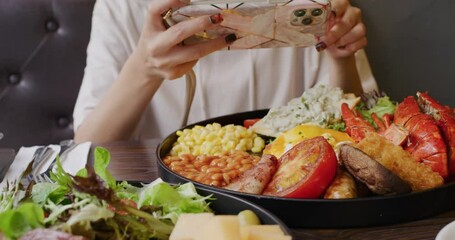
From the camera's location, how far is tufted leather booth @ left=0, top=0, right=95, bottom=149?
7.37 ft

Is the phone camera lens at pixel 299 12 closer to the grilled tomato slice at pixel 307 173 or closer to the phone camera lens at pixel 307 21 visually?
the phone camera lens at pixel 307 21

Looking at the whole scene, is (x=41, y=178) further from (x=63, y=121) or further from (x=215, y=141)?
(x=63, y=121)

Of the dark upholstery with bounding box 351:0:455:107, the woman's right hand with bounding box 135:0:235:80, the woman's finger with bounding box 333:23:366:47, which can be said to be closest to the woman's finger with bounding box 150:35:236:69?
the woman's right hand with bounding box 135:0:235:80

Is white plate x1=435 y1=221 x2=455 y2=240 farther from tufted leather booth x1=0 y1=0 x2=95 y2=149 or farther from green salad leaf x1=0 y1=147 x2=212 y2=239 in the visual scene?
tufted leather booth x1=0 y1=0 x2=95 y2=149

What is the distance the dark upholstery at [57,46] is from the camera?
2254mm

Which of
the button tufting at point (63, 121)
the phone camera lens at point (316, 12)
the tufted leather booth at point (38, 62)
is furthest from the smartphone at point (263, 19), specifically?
the button tufting at point (63, 121)

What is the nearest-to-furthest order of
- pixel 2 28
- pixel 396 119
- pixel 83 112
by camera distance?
1. pixel 396 119
2. pixel 83 112
3. pixel 2 28

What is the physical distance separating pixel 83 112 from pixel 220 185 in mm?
924

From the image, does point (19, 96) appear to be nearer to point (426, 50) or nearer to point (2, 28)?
point (2, 28)

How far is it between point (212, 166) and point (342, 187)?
1.04 ft

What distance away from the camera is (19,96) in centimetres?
231

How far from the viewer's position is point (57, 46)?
227 centimetres

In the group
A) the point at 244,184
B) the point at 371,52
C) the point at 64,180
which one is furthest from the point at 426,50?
the point at 64,180

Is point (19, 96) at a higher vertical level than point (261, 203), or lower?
lower
